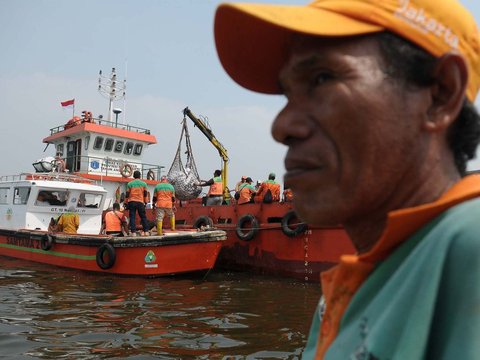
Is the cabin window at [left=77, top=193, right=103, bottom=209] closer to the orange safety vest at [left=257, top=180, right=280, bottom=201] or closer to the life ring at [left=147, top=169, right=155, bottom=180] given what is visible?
the life ring at [left=147, top=169, right=155, bottom=180]

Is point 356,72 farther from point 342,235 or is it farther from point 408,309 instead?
point 342,235

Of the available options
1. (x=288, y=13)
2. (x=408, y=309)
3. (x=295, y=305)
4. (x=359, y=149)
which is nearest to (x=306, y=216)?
(x=359, y=149)

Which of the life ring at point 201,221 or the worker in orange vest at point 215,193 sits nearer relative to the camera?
the life ring at point 201,221

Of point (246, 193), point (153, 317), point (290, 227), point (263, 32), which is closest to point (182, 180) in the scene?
point (246, 193)

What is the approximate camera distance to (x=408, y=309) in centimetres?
67

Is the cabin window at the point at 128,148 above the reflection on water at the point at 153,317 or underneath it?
above

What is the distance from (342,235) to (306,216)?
8.45 m

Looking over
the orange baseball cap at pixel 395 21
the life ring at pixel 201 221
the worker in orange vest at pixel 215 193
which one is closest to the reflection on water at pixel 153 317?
the life ring at pixel 201 221

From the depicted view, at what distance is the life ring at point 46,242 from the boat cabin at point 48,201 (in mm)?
1654

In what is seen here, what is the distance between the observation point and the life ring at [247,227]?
10492 millimetres

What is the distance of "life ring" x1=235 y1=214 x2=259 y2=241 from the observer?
10.5 metres

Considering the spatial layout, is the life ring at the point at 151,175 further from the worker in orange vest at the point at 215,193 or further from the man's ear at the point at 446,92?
the man's ear at the point at 446,92

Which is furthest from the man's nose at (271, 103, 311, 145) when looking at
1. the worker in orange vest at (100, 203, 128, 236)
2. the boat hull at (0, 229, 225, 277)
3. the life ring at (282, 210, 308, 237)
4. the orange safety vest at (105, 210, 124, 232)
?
the orange safety vest at (105, 210, 124, 232)

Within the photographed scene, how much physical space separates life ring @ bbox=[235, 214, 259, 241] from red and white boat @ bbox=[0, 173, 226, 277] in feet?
3.92
